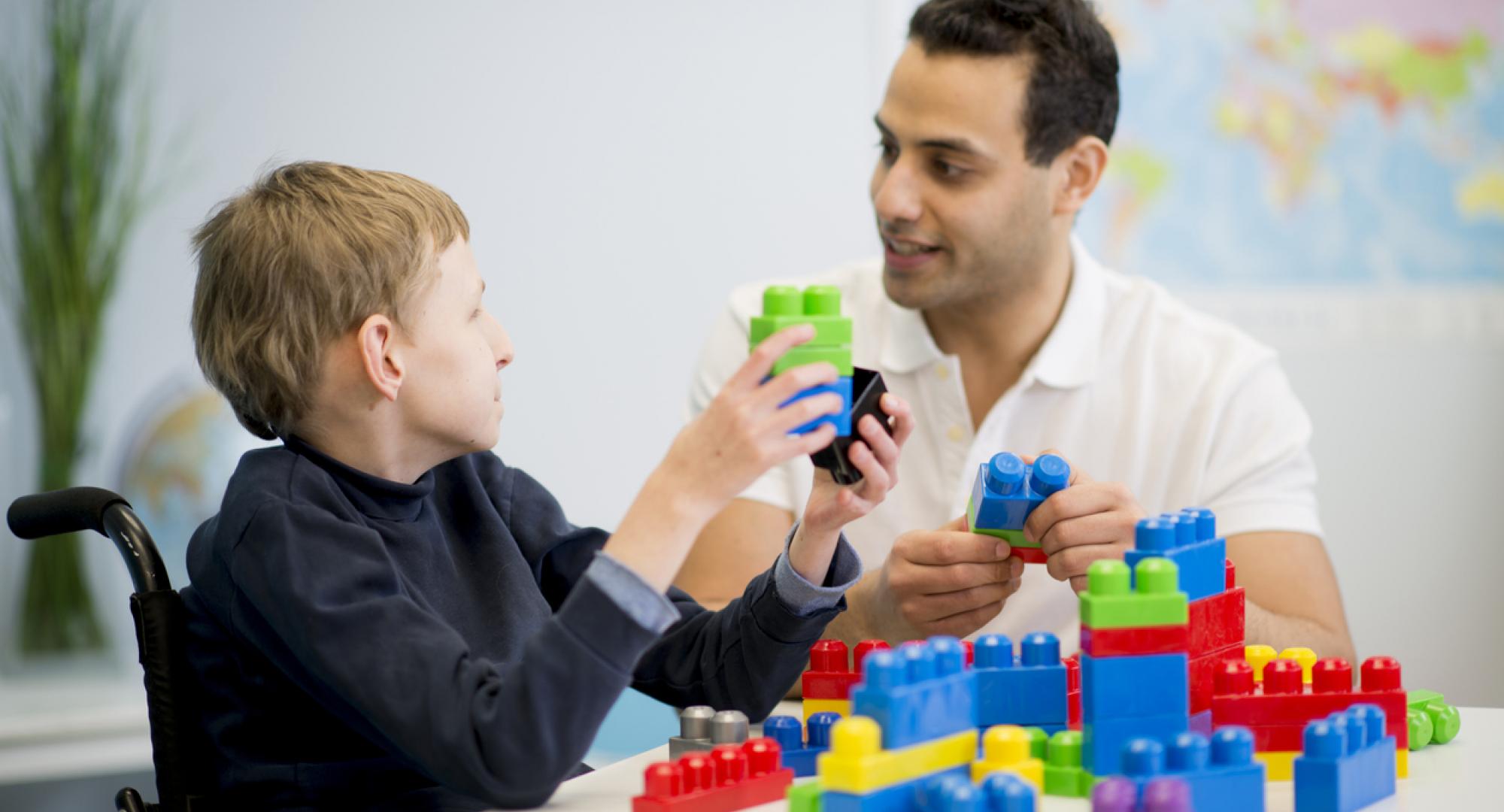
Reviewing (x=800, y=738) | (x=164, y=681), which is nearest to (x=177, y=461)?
(x=164, y=681)

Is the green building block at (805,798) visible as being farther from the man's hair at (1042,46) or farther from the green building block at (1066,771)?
the man's hair at (1042,46)

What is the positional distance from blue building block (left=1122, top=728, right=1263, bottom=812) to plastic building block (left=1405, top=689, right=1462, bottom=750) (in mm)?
302

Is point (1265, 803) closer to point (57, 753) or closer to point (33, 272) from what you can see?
point (57, 753)

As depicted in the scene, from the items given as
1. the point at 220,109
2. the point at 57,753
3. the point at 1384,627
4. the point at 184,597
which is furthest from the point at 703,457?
the point at 1384,627

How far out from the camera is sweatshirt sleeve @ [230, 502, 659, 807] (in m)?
0.94

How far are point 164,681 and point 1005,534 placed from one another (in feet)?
2.31

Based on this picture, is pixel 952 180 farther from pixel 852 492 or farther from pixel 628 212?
pixel 628 212

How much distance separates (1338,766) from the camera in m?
0.89

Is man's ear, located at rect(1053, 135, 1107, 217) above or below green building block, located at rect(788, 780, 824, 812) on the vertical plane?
above

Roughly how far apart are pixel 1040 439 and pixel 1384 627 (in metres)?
1.35

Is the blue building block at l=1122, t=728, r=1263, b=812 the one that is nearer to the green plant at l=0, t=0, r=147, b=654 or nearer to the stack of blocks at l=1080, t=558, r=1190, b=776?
the stack of blocks at l=1080, t=558, r=1190, b=776

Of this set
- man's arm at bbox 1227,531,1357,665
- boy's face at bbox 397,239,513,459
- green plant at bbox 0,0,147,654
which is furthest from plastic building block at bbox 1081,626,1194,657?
green plant at bbox 0,0,147,654

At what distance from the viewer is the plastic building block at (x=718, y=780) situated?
0.91 meters

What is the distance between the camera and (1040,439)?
1.92 m
